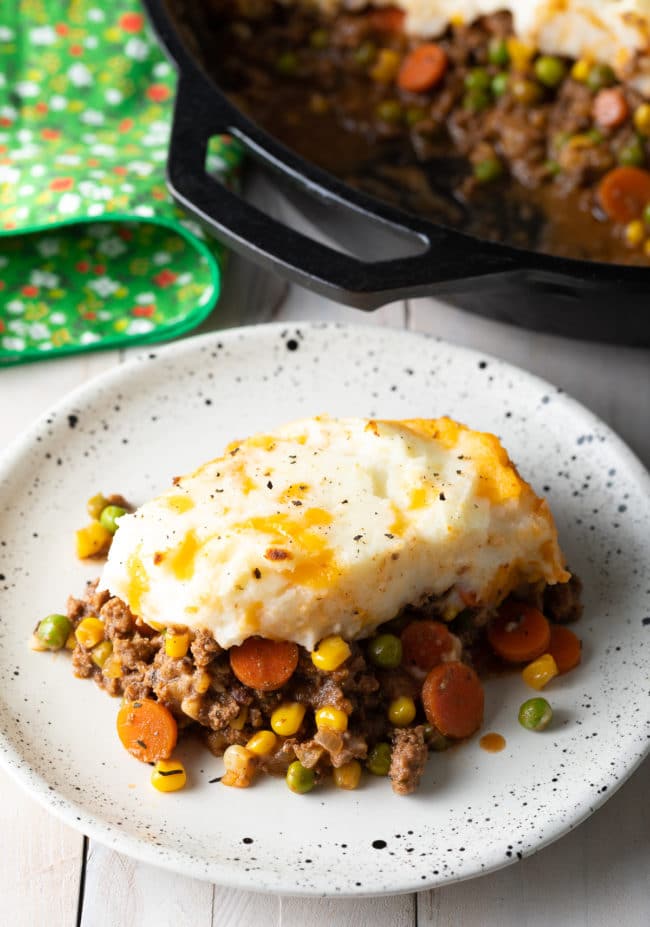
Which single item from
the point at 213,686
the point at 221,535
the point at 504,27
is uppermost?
the point at 504,27

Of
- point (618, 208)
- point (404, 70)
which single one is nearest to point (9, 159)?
point (404, 70)

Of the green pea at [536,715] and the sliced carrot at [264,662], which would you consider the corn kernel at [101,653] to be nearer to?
the sliced carrot at [264,662]

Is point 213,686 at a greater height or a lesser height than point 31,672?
greater

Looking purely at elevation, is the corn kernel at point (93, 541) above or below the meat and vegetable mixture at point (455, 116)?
below

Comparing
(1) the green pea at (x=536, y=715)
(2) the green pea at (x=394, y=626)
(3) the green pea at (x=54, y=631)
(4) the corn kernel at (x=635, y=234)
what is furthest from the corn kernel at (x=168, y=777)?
(4) the corn kernel at (x=635, y=234)

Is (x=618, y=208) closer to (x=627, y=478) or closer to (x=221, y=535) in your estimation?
(x=627, y=478)

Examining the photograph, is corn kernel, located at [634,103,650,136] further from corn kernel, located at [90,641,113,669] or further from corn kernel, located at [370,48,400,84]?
corn kernel, located at [90,641,113,669]
